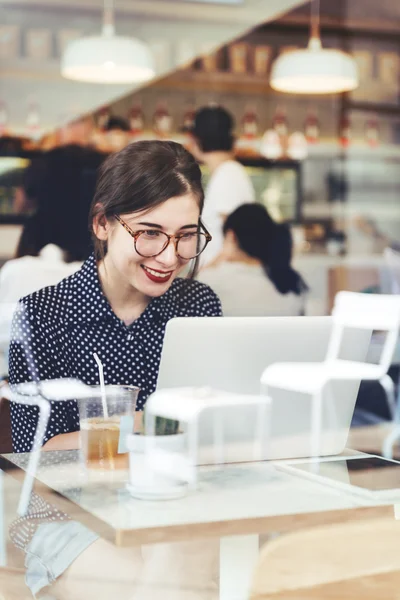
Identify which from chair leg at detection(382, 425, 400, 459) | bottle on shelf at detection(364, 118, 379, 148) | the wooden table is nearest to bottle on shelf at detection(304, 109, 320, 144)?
bottle on shelf at detection(364, 118, 379, 148)

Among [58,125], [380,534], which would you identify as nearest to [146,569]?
[380,534]

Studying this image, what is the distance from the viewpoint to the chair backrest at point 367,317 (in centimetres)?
130

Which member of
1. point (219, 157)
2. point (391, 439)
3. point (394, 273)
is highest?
point (219, 157)

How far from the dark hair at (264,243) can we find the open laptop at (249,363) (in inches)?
60.6

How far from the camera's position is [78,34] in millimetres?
4629

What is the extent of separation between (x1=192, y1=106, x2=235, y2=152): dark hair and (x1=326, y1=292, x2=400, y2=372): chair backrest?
92 cm

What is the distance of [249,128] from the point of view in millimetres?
5176

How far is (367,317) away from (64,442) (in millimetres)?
768

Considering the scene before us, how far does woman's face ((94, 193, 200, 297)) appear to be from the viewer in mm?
1475

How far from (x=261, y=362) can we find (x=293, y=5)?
13.0ft

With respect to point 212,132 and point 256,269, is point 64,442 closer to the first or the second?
point 256,269

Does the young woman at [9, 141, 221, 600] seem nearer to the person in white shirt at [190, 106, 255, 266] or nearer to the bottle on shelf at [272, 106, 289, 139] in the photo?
the person in white shirt at [190, 106, 255, 266]

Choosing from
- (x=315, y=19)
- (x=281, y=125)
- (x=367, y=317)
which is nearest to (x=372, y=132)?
(x=281, y=125)

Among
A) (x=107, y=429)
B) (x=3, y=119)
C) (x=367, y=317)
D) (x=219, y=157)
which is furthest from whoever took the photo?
(x=3, y=119)
